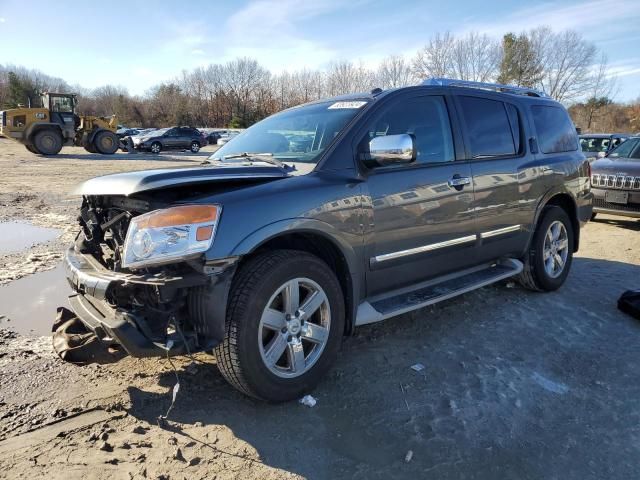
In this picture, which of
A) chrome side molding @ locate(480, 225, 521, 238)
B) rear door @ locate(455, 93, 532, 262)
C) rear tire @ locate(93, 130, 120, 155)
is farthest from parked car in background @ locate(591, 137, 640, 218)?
rear tire @ locate(93, 130, 120, 155)

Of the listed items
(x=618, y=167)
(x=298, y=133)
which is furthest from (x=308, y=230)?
(x=618, y=167)

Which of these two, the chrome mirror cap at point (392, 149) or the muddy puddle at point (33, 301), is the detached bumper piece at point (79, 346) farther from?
the chrome mirror cap at point (392, 149)

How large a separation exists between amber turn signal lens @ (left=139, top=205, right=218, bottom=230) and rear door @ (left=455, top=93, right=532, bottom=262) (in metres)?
2.42

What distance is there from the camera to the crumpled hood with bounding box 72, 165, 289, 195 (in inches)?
105

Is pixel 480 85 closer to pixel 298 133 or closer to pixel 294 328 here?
pixel 298 133

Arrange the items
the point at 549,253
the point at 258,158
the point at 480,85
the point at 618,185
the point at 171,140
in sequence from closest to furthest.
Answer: the point at 258,158, the point at 480,85, the point at 549,253, the point at 618,185, the point at 171,140

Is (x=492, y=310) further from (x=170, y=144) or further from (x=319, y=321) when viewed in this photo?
(x=170, y=144)

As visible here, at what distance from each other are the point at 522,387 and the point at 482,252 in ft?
4.55

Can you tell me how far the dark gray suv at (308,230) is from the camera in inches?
102

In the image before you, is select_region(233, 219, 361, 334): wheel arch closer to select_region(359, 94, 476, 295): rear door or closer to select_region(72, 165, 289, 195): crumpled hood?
select_region(359, 94, 476, 295): rear door

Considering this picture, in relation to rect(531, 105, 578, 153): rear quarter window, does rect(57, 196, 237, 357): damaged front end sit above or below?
below

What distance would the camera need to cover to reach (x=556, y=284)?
5188 mm

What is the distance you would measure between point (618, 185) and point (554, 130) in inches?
171

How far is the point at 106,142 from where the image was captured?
26969 mm
